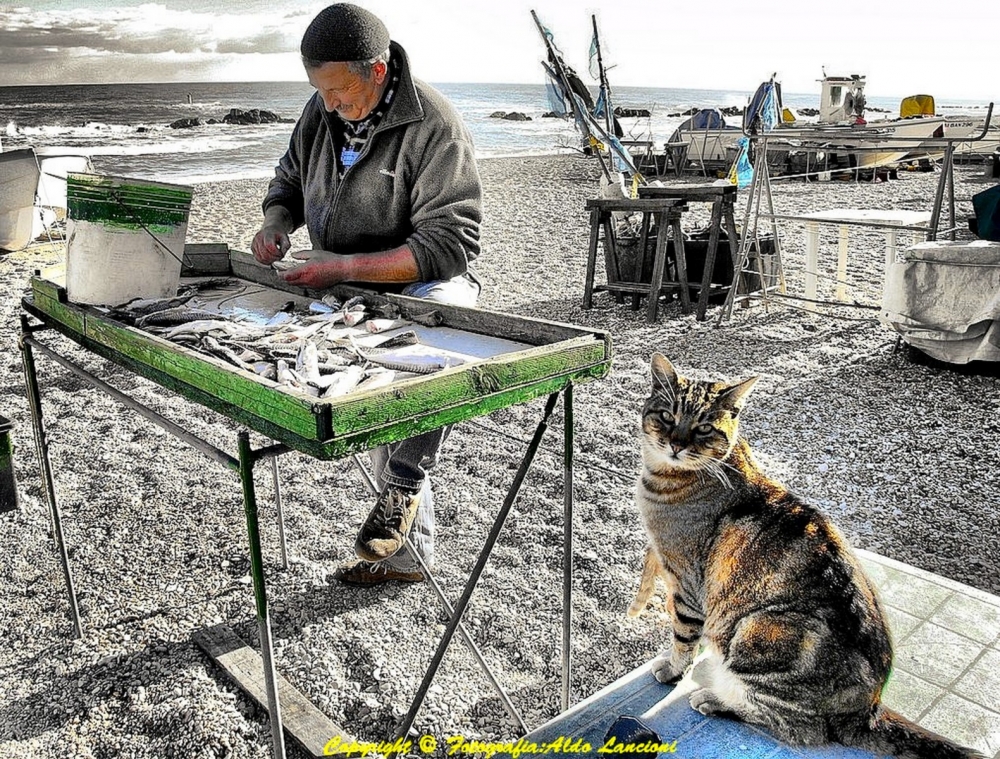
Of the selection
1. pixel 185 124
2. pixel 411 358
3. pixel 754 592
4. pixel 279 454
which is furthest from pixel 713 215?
pixel 185 124

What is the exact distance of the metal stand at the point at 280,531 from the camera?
165 centimetres

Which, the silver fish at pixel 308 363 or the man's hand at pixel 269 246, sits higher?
the man's hand at pixel 269 246

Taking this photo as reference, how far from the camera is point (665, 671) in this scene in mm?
2340

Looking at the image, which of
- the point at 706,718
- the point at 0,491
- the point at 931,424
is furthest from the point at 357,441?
the point at 931,424

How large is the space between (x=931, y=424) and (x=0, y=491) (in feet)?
15.6

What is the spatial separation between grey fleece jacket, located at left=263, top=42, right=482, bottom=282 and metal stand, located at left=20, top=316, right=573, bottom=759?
827 mm

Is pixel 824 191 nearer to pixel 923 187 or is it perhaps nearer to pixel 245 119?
pixel 923 187

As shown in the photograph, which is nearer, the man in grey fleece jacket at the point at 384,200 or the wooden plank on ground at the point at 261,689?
the wooden plank on ground at the point at 261,689

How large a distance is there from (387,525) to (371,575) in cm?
68

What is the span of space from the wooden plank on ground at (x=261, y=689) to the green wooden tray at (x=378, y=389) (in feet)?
3.18

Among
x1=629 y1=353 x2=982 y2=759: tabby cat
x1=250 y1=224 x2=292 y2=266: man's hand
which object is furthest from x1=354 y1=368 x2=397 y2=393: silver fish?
x1=250 y1=224 x2=292 y2=266: man's hand

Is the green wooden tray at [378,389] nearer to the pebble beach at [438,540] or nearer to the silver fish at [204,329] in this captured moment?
the silver fish at [204,329]

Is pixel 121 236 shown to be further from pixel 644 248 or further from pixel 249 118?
pixel 249 118

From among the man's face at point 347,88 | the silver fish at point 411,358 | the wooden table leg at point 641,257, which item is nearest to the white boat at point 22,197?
the wooden table leg at point 641,257
